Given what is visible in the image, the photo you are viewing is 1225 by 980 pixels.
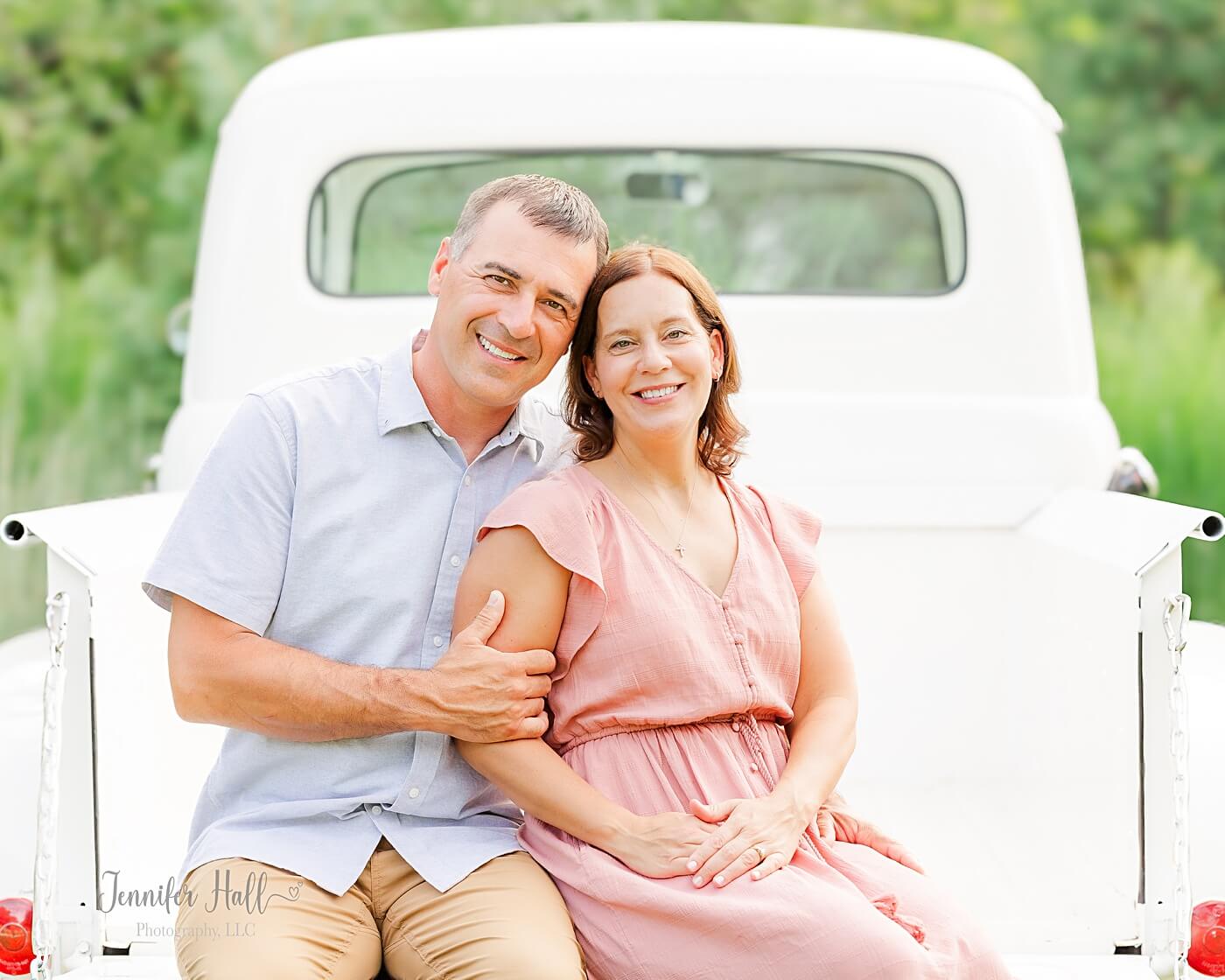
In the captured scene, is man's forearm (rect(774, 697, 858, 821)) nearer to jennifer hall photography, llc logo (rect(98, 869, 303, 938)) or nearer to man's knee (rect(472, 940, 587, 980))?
man's knee (rect(472, 940, 587, 980))

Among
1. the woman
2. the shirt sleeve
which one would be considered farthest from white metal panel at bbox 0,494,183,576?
the woman

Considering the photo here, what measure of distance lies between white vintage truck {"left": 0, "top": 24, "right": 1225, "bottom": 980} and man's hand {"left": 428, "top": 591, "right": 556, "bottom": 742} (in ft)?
1.89

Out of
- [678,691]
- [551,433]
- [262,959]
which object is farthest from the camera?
[551,433]

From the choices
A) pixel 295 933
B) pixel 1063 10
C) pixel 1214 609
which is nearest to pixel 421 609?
pixel 295 933

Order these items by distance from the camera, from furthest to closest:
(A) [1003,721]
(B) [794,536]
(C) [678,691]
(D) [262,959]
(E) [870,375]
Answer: (E) [870,375] → (A) [1003,721] → (B) [794,536] → (C) [678,691] → (D) [262,959]

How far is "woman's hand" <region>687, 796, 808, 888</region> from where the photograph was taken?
1.87 metres

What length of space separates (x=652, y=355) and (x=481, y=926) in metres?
0.82

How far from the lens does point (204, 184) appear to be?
696 cm

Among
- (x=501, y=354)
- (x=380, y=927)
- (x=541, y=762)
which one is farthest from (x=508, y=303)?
(x=380, y=927)

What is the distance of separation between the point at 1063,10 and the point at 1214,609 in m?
4.92

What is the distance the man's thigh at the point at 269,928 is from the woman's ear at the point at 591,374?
771 millimetres

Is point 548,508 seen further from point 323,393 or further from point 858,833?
point 858,833

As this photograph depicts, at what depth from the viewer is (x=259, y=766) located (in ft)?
6.68

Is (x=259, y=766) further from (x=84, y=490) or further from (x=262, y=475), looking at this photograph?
(x=84, y=490)
